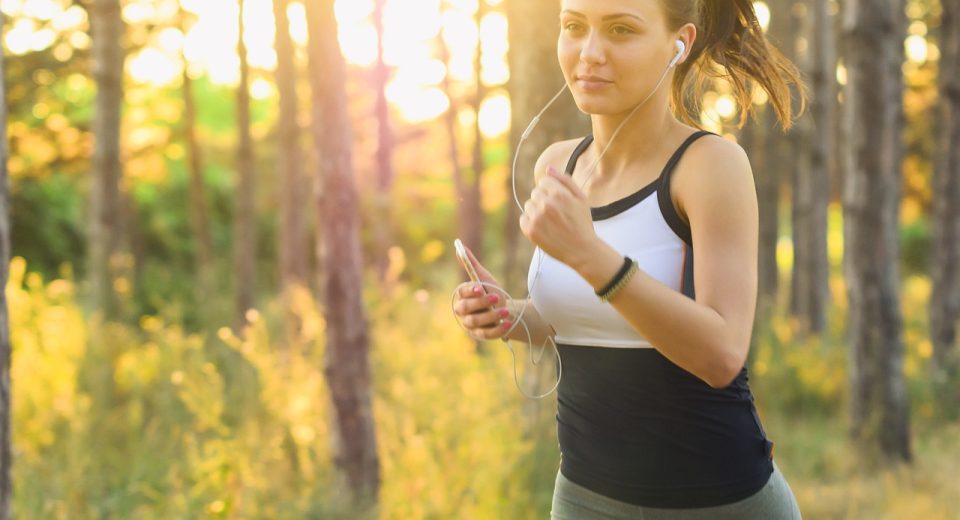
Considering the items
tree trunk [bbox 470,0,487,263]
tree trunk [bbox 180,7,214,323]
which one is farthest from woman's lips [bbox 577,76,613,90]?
tree trunk [bbox 470,0,487,263]

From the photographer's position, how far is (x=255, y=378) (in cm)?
804

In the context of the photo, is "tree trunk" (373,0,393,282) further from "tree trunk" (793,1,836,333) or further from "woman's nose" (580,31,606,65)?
"woman's nose" (580,31,606,65)

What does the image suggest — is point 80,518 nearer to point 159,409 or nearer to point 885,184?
point 159,409

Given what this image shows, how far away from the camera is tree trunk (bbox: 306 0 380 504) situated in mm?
5992

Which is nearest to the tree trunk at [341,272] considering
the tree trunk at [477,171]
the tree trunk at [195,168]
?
the tree trunk at [195,168]

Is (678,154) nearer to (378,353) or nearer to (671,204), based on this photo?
(671,204)

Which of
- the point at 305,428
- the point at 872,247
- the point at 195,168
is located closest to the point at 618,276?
the point at 305,428

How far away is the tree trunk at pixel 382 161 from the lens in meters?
16.8

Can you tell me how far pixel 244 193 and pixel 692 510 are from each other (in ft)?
36.8

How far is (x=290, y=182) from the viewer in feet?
40.1

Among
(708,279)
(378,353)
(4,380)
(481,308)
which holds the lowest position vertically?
(378,353)

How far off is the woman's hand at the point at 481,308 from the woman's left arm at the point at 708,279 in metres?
0.48

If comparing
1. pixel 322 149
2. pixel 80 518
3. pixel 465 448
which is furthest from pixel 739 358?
pixel 322 149

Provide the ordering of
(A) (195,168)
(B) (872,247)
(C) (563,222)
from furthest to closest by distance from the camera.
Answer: (A) (195,168) < (B) (872,247) < (C) (563,222)
